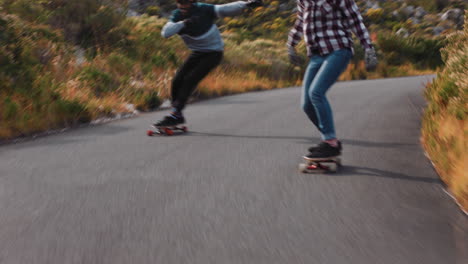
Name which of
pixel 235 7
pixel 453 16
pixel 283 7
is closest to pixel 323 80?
pixel 235 7

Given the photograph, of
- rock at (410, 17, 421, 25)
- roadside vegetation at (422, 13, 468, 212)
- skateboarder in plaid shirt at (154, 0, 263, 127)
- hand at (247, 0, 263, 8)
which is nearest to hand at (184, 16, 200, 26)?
skateboarder in plaid shirt at (154, 0, 263, 127)

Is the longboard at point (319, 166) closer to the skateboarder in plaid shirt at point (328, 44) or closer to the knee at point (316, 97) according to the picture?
the skateboarder in plaid shirt at point (328, 44)

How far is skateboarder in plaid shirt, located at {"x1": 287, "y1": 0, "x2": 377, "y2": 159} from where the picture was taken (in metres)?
5.11

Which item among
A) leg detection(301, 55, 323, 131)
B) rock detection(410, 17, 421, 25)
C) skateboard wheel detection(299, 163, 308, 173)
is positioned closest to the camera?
skateboard wheel detection(299, 163, 308, 173)

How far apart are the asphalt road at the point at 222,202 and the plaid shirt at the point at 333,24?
1.19 meters

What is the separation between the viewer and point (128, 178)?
502 cm

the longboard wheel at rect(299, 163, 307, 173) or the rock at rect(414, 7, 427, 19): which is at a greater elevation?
the longboard wheel at rect(299, 163, 307, 173)

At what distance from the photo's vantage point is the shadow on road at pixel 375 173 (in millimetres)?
4855

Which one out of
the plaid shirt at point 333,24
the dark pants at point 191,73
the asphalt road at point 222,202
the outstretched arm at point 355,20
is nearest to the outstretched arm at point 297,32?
the plaid shirt at point 333,24

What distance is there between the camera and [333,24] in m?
5.13

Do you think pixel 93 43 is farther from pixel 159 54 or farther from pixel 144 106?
pixel 144 106

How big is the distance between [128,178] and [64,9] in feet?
37.9

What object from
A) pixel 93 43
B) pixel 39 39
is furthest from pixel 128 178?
pixel 93 43

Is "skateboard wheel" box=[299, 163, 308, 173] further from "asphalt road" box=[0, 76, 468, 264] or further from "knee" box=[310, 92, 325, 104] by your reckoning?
"knee" box=[310, 92, 325, 104]
